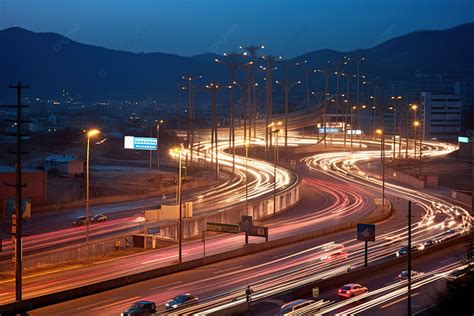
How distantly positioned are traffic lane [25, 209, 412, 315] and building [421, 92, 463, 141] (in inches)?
3646

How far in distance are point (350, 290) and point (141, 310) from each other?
252 inches

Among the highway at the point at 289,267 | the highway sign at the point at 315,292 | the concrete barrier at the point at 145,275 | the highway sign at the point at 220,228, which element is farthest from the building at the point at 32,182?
the highway sign at the point at 315,292

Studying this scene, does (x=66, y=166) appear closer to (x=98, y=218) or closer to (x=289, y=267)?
(x=98, y=218)

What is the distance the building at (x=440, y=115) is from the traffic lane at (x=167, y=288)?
92.6m

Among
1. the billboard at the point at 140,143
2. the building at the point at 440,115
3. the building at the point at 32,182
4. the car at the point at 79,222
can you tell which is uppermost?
the building at the point at 440,115

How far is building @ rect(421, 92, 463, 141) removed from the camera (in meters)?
117

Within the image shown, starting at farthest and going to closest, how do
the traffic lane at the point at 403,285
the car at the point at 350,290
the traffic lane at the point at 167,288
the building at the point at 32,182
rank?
the building at the point at 32,182, the car at the point at 350,290, the traffic lane at the point at 403,285, the traffic lane at the point at 167,288

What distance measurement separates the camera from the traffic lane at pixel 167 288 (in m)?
20.0

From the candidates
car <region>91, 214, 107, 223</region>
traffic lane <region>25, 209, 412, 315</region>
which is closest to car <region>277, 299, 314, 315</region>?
traffic lane <region>25, 209, 412, 315</region>

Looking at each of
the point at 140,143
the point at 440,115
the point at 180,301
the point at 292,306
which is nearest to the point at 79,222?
the point at 180,301

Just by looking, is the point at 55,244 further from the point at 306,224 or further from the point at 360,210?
the point at 360,210

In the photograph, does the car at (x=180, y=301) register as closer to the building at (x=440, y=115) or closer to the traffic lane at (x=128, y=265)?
the traffic lane at (x=128, y=265)

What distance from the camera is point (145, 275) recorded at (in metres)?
23.8

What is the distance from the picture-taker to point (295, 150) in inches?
3164
